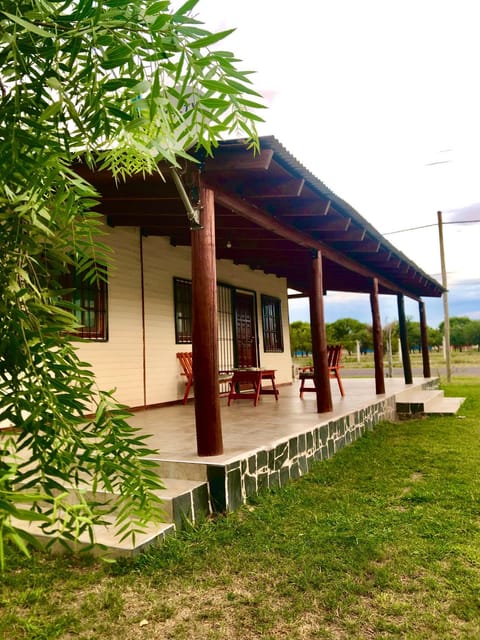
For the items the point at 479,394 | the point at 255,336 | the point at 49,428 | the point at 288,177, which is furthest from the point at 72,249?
the point at 479,394

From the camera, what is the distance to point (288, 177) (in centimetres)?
412

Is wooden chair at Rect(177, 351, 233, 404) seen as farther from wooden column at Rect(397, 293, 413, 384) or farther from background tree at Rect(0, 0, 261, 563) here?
background tree at Rect(0, 0, 261, 563)

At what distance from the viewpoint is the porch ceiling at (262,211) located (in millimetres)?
3739

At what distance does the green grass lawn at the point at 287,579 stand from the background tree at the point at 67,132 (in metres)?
1.64

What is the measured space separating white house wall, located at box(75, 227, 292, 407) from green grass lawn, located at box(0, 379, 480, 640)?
3.13m

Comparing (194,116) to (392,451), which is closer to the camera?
(194,116)

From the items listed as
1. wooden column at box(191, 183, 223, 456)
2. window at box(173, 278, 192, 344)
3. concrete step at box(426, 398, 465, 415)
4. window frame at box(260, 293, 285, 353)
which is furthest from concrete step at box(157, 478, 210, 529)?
window frame at box(260, 293, 285, 353)

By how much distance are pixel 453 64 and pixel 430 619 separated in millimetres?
8868

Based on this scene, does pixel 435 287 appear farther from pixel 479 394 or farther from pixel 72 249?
pixel 72 249

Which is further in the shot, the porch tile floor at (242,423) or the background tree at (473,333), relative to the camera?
the background tree at (473,333)

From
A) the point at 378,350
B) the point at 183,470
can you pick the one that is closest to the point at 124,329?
the point at 183,470

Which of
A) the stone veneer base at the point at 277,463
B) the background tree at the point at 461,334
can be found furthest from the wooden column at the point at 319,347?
the background tree at the point at 461,334

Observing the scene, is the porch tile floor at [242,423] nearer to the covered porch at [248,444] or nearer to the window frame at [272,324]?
the covered porch at [248,444]

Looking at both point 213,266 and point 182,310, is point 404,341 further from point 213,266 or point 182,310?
point 213,266
